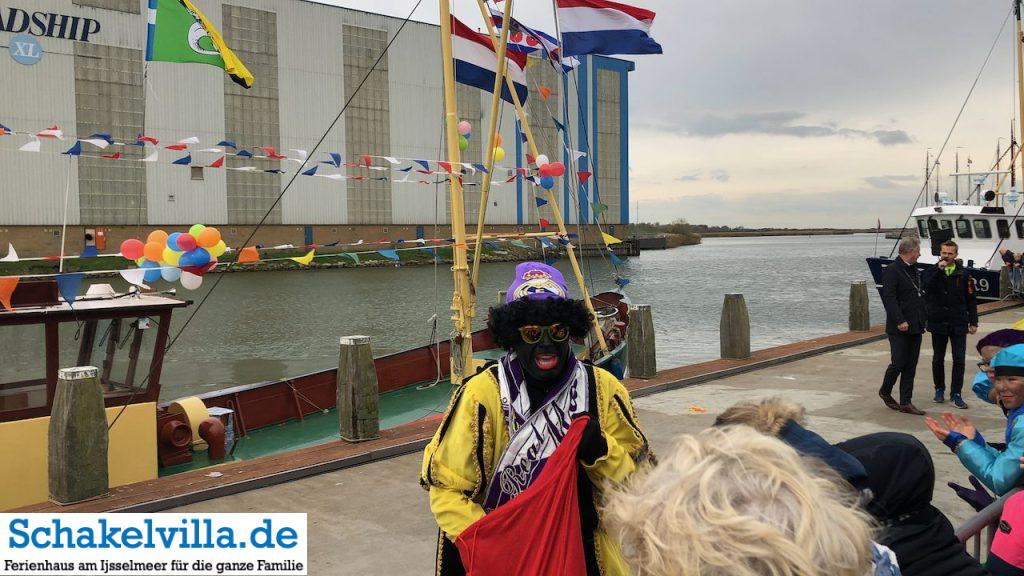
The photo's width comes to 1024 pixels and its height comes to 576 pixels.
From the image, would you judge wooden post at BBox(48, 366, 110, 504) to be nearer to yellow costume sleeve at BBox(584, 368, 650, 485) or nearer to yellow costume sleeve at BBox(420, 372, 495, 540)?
yellow costume sleeve at BBox(420, 372, 495, 540)

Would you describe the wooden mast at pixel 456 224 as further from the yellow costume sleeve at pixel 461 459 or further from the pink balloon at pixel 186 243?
the yellow costume sleeve at pixel 461 459

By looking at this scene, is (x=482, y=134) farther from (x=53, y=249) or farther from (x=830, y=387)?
(x=830, y=387)

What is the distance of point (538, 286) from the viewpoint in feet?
10.2

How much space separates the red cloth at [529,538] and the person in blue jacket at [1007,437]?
1809 millimetres

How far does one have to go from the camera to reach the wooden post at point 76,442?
5.72m

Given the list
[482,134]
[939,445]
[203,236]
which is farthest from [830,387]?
[482,134]

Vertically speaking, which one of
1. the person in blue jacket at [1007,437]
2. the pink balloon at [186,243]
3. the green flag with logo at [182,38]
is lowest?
the person in blue jacket at [1007,437]

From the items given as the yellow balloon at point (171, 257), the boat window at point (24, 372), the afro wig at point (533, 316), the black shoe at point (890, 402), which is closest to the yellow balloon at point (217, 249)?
the yellow balloon at point (171, 257)

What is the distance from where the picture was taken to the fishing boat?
7070 millimetres

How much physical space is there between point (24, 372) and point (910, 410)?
8.79 meters

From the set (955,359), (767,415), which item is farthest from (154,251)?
(955,359)

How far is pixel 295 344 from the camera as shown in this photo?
26.9 meters

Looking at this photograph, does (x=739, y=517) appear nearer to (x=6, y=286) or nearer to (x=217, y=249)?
(x=217, y=249)

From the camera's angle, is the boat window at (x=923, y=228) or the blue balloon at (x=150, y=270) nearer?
the blue balloon at (x=150, y=270)
